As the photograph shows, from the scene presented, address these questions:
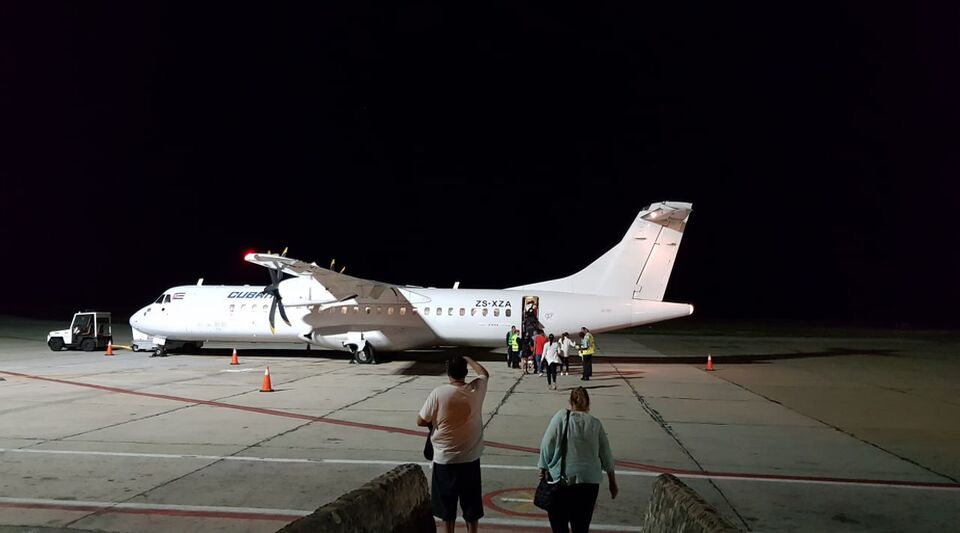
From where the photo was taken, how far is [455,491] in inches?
233

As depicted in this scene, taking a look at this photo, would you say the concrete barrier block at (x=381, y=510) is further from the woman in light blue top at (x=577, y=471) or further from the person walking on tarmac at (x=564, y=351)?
the person walking on tarmac at (x=564, y=351)

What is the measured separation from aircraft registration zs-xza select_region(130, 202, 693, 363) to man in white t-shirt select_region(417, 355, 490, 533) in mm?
17799

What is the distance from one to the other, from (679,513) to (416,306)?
21.5 m

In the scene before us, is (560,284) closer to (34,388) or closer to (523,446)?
(523,446)

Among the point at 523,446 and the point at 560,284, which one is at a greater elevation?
the point at 560,284

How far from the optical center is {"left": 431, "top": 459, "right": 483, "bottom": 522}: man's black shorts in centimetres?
592

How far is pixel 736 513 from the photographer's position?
7.88 meters

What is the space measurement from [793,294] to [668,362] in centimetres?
6493

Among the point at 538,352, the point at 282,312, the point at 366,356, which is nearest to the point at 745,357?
the point at 538,352

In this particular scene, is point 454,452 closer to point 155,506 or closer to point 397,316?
point 155,506

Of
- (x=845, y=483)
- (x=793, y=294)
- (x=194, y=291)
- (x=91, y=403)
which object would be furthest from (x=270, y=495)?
(x=793, y=294)

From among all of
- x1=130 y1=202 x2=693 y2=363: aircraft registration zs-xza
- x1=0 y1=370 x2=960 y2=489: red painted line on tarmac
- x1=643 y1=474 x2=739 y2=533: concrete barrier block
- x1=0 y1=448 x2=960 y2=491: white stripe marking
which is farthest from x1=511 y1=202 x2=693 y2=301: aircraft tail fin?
x1=643 y1=474 x2=739 y2=533: concrete barrier block

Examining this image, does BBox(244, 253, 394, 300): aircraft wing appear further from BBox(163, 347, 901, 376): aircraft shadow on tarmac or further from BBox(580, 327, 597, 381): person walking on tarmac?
BBox(580, 327, 597, 381): person walking on tarmac

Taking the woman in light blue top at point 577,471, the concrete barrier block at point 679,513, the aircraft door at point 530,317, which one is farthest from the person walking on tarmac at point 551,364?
the concrete barrier block at point 679,513
